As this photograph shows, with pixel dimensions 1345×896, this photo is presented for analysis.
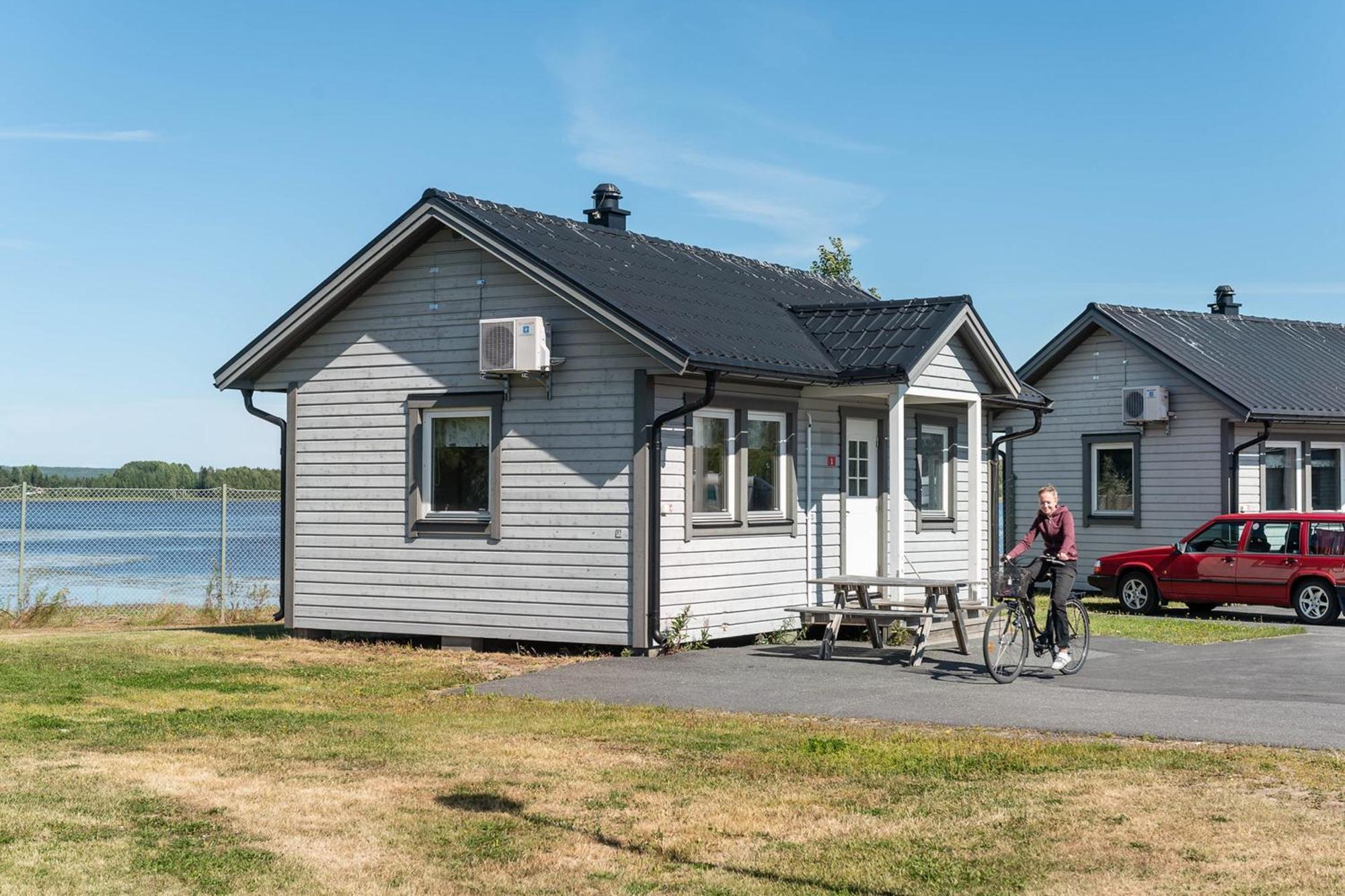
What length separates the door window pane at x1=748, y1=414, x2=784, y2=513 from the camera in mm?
17172

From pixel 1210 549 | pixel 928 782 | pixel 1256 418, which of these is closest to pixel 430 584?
pixel 928 782

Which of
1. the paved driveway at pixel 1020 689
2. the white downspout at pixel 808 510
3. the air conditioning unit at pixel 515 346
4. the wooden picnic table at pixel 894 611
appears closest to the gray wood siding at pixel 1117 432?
the white downspout at pixel 808 510

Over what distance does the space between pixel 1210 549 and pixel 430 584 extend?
12.1 metres

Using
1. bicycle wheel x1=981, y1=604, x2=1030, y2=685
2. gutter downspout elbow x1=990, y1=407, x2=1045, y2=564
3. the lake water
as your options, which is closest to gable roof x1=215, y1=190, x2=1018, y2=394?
gutter downspout elbow x1=990, y1=407, x2=1045, y2=564

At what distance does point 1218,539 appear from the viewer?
22.8 meters

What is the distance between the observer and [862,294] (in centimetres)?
2362

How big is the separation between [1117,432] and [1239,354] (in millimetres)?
2699

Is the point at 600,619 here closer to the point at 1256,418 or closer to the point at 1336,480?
the point at 1256,418

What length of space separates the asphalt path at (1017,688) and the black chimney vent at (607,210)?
21.8 ft

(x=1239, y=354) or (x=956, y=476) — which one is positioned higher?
(x=1239, y=354)

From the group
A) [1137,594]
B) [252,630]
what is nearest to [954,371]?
[1137,594]

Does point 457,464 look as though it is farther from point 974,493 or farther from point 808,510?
point 974,493

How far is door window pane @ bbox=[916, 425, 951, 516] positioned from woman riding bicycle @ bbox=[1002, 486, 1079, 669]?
16.7 ft

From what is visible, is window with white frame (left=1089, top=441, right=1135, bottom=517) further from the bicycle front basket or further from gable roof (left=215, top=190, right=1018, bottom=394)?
the bicycle front basket
